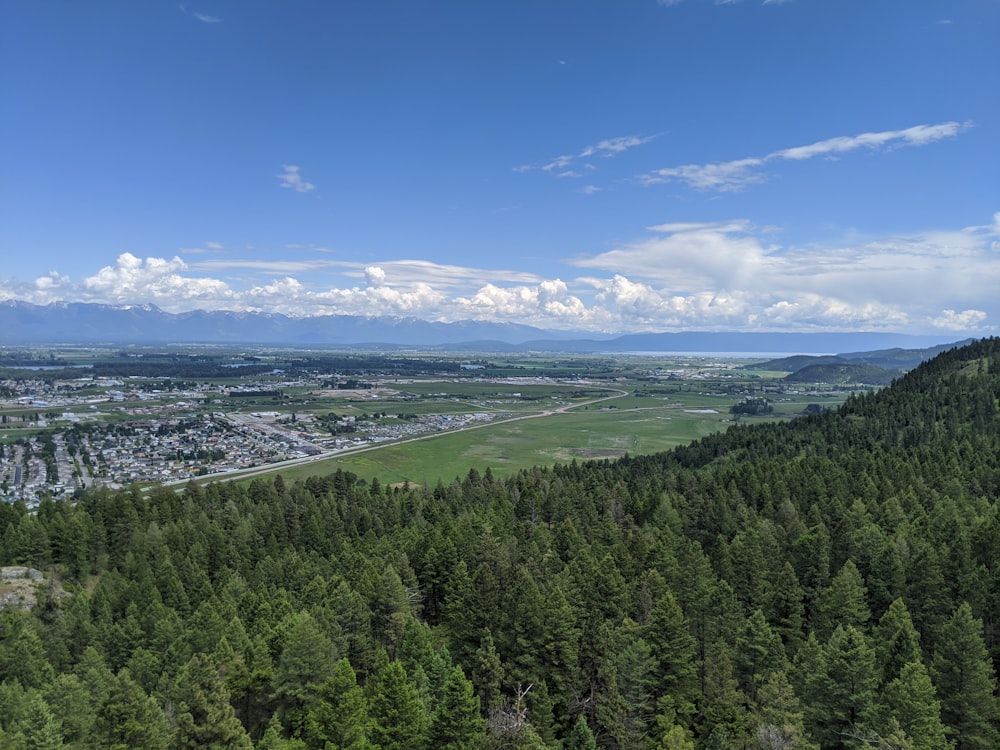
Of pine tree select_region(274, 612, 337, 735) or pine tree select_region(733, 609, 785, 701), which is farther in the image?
pine tree select_region(733, 609, 785, 701)

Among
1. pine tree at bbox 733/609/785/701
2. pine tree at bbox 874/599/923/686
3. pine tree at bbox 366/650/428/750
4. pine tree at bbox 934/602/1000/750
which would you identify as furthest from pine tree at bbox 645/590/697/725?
pine tree at bbox 366/650/428/750

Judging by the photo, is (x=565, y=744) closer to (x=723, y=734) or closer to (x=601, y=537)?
(x=723, y=734)

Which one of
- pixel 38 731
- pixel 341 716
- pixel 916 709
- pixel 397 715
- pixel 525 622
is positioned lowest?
pixel 341 716

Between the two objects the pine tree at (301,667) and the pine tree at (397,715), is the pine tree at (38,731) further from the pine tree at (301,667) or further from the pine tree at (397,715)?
the pine tree at (397,715)

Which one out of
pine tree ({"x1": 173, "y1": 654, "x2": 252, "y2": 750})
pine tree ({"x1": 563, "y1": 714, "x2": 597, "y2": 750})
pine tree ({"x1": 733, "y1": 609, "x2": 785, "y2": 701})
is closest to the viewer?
pine tree ({"x1": 563, "y1": 714, "x2": 597, "y2": 750})

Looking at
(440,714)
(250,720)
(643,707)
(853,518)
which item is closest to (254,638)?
(250,720)

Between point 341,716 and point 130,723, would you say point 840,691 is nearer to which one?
point 341,716

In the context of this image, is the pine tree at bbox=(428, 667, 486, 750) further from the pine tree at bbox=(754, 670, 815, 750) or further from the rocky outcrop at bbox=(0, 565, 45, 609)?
the rocky outcrop at bbox=(0, 565, 45, 609)

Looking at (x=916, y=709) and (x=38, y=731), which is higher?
(x=916, y=709)

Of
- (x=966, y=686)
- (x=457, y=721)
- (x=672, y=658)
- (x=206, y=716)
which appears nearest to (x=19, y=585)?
(x=206, y=716)
